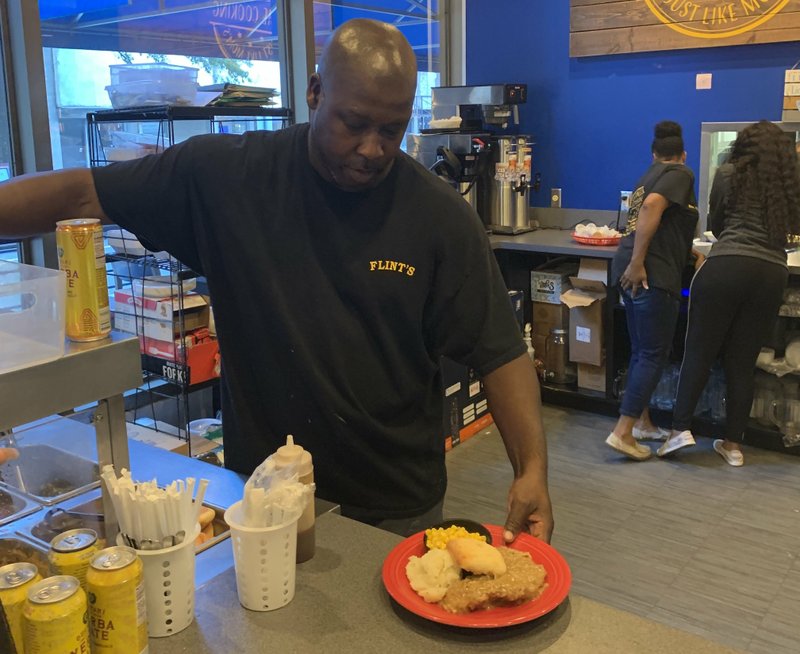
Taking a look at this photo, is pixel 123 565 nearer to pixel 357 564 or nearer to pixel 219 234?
pixel 357 564

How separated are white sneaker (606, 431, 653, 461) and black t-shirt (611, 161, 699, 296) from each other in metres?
0.74

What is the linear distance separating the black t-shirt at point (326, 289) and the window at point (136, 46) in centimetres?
180

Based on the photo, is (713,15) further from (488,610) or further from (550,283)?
(488,610)

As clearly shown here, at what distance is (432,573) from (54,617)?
1.61 feet

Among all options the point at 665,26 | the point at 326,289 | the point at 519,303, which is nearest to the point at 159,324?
the point at 326,289

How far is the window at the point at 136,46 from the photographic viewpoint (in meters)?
3.19

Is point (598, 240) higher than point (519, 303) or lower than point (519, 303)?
higher

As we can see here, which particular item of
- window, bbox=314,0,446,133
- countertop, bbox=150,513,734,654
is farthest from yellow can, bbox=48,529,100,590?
window, bbox=314,0,446,133

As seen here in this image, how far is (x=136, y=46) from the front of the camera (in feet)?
11.7

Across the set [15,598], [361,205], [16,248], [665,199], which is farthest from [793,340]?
[15,598]

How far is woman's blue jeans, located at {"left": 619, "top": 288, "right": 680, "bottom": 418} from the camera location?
3.79 meters

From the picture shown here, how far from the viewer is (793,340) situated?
3.80m

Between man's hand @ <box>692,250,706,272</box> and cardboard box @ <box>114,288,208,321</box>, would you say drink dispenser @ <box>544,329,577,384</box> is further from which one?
cardboard box @ <box>114,288,208,321</box>

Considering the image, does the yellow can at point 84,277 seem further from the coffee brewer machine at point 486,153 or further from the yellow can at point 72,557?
the coffee brewer machine at point 486,153
